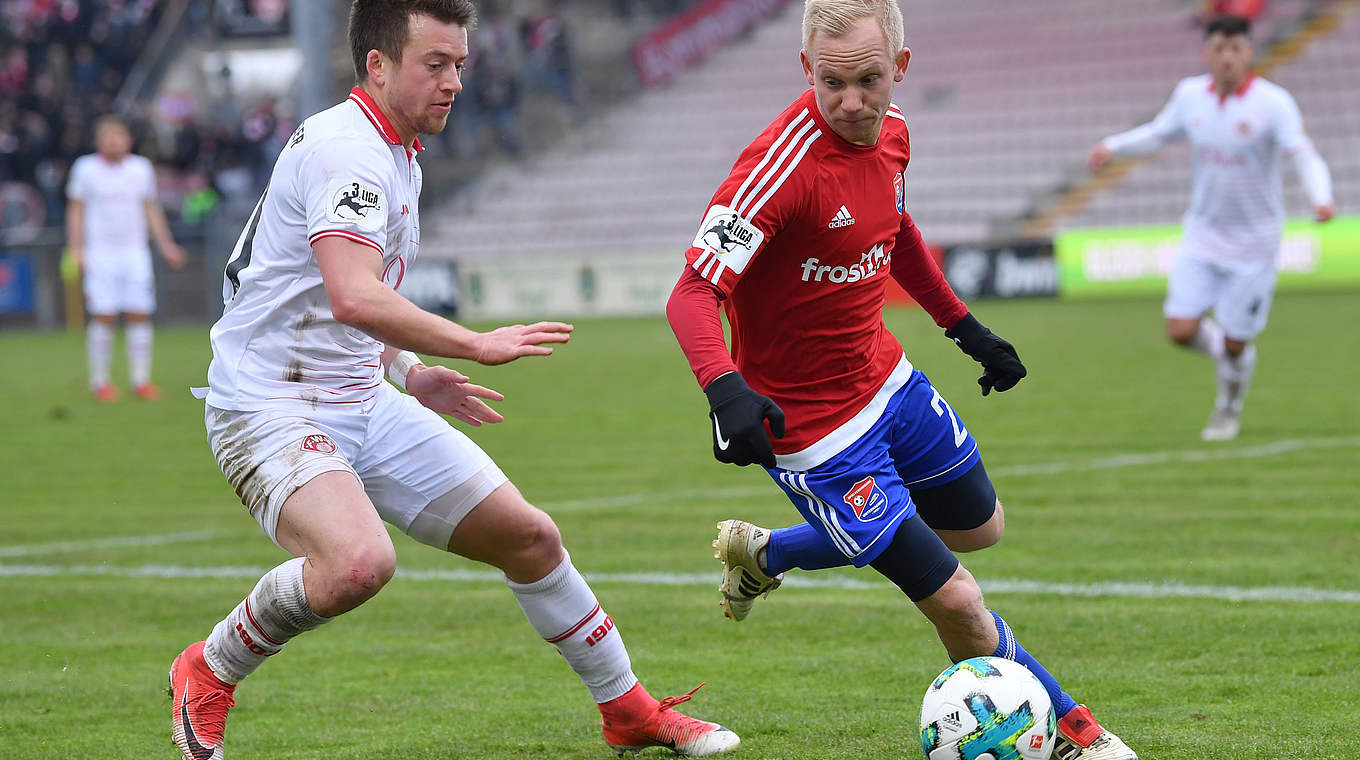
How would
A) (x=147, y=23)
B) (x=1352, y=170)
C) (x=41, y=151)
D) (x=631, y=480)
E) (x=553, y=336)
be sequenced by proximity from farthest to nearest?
(x=147, y=23) < (x=41, y=151) < (x=1352, y=170) < (x=631, y=480) < (x=553, y=336)

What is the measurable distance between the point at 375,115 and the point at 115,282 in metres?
12.6

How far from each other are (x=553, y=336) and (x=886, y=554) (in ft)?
3.19

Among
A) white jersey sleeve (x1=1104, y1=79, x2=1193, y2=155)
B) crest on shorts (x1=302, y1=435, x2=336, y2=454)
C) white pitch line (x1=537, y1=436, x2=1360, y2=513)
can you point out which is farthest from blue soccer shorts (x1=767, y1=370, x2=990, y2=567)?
white jersey sleeve (x1=1104, y1=79, x2=1193, y2=155)

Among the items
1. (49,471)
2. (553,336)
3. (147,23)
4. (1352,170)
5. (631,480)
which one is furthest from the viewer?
(147,23)

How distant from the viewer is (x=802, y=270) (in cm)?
432

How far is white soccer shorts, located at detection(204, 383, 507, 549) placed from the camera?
416cm

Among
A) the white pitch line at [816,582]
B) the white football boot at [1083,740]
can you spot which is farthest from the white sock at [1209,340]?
the white football boot at [1083,740]

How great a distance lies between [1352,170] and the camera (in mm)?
27609

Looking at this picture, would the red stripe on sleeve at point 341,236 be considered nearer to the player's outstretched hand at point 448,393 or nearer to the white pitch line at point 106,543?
the player's outstretched hand at point 448,393

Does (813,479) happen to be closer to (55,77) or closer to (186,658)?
(186,658)

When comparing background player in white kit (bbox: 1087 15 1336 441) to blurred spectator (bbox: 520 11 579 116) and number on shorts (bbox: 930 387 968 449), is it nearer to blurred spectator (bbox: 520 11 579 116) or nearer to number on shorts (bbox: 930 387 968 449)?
number on shorts (bbox: 930 387 968 449)

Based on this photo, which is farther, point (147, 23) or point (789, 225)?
point (147, 23)

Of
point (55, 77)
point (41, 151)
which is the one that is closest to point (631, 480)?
point (41, 151)

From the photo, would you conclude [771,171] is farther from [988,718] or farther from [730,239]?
[988,718]
